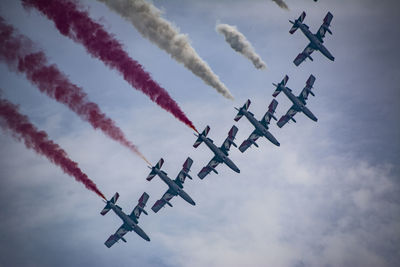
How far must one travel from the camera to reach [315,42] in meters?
77.9

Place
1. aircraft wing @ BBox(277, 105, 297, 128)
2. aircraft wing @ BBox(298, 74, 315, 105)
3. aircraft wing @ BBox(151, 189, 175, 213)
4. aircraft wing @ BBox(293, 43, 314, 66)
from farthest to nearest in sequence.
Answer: aircraft wing @ BBox(277, 105, 297, 128)
aircraft wing @ BBox(298, 74, 315, 105)
aircraft wing @ BBox(293, 43, 314, 66)
aircraft wing @ BBox(151, 189, 175, 213)

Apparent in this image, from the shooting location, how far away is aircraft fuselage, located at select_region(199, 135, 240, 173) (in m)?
69.5

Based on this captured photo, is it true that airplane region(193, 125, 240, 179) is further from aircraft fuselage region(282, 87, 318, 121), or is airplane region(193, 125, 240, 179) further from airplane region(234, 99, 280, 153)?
aircraft fuselage region(282, 87, 318, 121)

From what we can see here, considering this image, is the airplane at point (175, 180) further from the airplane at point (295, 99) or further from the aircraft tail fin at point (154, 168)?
the airplane at point (295, 99)

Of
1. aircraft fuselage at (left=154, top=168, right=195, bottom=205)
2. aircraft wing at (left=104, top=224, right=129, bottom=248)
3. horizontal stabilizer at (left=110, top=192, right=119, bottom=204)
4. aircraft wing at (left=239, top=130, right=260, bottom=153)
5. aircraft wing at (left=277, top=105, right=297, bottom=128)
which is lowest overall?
aircraft wing at (left=104, top=224, right=129, bottom=248)

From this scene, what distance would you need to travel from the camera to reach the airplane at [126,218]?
70625mm

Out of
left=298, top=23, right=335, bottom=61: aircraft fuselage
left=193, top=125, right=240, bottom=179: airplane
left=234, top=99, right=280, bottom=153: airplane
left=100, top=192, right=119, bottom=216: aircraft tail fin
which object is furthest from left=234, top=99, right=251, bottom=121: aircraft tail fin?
left=100, top=192, right=119, bottom=216: aircraft tail fin

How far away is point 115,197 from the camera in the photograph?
70.7 meters

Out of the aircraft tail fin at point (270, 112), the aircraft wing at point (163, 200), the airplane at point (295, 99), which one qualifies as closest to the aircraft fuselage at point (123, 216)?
the aircraft wing at point (163, 200)

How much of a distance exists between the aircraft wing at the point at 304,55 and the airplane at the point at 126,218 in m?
28.1

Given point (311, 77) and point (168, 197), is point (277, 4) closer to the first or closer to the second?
point (311, 77)

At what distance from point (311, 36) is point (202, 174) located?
78.2 ft

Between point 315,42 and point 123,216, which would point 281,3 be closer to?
point 315,42

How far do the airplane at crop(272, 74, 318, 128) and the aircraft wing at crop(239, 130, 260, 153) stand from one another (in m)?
5.60
